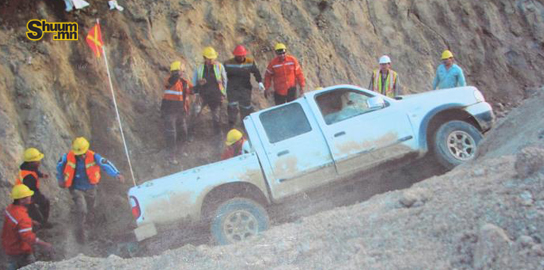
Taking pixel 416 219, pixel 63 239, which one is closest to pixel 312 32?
pixel 63 239

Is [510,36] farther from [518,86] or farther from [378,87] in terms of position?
[378,87]

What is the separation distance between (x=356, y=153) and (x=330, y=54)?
264 inches

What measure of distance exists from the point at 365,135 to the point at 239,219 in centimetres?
210

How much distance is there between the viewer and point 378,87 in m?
10.7

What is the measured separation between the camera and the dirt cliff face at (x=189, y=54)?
35.0ft

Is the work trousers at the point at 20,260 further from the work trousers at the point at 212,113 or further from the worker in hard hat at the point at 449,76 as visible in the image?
the worker in hard hat at the point at 449,76

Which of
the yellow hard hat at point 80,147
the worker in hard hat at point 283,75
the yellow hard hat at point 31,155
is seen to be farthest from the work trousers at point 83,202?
the worker in hard hat at point 283,75

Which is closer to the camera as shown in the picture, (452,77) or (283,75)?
(452,77)

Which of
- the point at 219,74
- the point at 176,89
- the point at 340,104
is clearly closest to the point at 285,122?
the point at 340,104

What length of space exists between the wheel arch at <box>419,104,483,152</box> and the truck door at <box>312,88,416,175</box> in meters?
0.19

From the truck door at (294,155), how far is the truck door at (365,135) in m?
0.15

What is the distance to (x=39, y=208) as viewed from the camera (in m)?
9.31

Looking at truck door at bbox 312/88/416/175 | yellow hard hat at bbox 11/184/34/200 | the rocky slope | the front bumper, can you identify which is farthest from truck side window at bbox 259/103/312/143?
yellow hard hat at bbox 11/184/34/200

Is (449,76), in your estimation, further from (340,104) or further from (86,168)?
(86,168)
